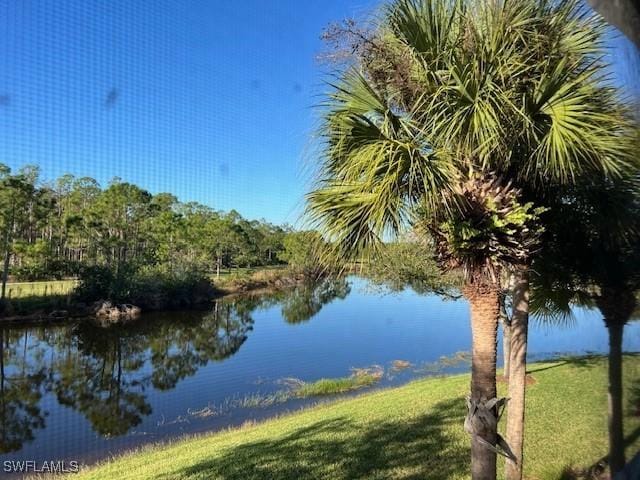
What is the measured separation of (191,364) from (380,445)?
1010 centimetres

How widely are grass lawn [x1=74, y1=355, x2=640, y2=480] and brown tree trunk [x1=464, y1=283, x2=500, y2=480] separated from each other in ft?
2.42

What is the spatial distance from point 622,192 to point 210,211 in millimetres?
40256

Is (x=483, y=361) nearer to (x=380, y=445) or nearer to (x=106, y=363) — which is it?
(x=380, y=445)

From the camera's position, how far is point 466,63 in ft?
8.27

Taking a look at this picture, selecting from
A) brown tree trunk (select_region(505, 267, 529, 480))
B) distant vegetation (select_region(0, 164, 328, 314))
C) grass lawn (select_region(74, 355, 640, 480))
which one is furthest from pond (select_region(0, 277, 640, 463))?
distant vegetation (select_region(0, 164, 328, 314))

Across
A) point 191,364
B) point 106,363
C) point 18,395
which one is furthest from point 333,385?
point 18,395

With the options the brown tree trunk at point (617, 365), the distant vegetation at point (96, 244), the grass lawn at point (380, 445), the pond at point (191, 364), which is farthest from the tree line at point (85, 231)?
the brown tree trunk at point (617, 365)

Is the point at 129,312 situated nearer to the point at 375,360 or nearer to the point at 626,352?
the point at 375,360

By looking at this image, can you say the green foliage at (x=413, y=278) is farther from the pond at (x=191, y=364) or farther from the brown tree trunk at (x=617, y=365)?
the brown tree trunk at (x=617, y=365)

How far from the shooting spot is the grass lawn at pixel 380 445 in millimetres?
4246

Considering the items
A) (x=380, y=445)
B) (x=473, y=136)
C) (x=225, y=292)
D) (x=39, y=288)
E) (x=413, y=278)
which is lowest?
(x=380, y=445)

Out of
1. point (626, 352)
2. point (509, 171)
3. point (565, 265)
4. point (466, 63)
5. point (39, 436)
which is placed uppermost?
point (466, 63)

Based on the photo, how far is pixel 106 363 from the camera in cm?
1367

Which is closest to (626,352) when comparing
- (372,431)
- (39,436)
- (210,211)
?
(372,431)
